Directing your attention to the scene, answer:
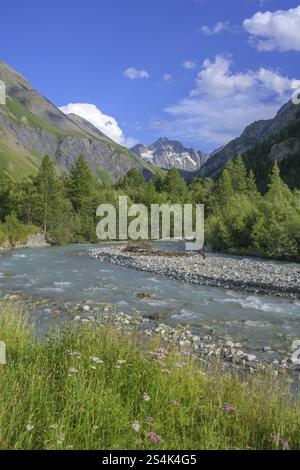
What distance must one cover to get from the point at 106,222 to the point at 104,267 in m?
38.4

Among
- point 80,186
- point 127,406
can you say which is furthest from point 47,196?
point 127,406

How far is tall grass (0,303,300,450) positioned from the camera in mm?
3930

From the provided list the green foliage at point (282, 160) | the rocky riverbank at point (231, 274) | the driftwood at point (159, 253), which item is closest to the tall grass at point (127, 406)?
the rocky riverbank at point (231, 274)

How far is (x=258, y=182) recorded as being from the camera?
104 meters

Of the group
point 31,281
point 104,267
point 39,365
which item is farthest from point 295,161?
point 39,365

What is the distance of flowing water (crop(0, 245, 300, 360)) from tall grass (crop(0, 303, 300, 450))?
21.8 ft

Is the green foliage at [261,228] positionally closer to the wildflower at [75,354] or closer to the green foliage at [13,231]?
the green foliage at [13,231]

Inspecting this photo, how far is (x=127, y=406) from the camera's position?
4.64m

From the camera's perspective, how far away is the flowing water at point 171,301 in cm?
1359

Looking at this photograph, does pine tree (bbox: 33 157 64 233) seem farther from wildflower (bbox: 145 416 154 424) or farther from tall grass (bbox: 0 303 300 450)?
wildflower (bbox: 145 416 154 424)

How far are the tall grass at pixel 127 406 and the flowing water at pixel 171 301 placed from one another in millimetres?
6653

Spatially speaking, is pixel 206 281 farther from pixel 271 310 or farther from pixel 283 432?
pixel 283 432

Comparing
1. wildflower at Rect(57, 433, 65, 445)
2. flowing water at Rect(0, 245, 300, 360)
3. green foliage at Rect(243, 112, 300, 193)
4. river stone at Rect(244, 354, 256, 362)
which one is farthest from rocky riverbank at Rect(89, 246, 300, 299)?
green foliage at Rect(243, 112, 300, 193)
